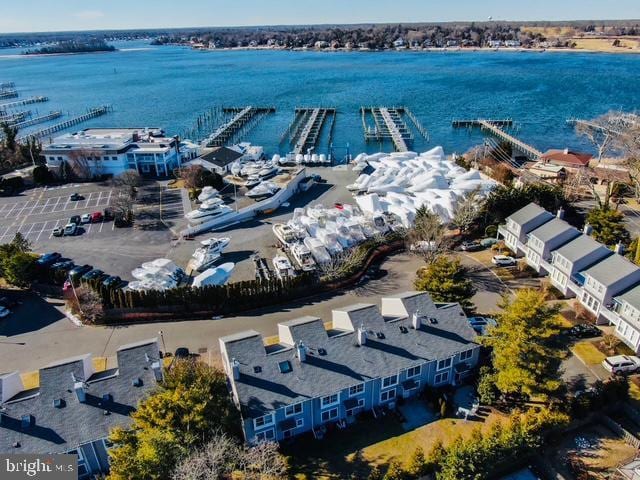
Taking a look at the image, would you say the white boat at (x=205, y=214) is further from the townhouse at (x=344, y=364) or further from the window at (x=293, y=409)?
the window at (x=293, y=409)

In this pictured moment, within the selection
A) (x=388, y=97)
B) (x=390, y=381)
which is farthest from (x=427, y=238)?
(x=388, y=97)

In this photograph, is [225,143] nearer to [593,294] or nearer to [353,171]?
[353,171]

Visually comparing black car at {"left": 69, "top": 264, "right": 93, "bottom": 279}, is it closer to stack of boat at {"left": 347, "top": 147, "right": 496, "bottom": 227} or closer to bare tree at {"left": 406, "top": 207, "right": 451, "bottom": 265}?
stack of boat at {"left": 347, "top": 147, "right": 496, "bottom": 227}

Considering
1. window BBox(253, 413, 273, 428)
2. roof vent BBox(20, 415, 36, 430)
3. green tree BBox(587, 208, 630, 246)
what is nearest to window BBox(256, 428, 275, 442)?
window BBox(253, 413, 273, 428)

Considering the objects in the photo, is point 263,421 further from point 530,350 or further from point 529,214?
point 529,214

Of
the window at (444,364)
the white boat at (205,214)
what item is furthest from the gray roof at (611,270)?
the white boat at (205,214)

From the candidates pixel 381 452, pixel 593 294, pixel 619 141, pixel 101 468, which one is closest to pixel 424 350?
pixel 381 452
